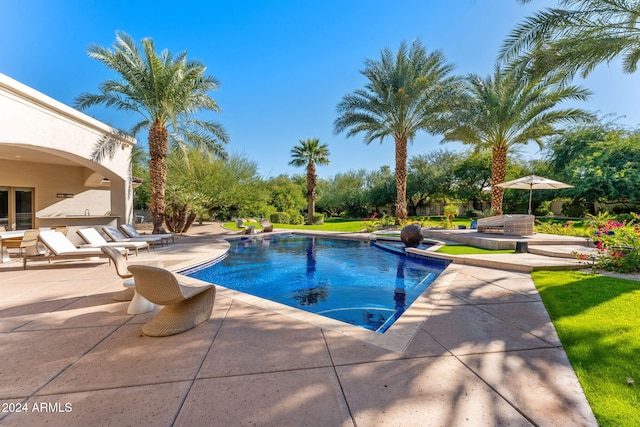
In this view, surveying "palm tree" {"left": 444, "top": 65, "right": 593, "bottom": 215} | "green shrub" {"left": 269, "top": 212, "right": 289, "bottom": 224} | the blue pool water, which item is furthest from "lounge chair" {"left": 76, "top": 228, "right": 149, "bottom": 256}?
"green shrub" {"left": 269, "top": 212, "right": 289, "bottom": 224}

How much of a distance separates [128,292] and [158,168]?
1051 centimetres

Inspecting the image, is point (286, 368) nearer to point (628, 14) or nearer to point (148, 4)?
point (628, 14)

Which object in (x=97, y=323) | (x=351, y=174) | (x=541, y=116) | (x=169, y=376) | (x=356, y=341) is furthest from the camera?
(x=351, y=174)

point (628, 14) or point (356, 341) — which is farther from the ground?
point (628, 14)

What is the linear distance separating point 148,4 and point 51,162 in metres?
8.41

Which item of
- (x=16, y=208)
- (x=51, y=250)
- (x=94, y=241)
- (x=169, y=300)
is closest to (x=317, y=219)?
(x=94, y=241)

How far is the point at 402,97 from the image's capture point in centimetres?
1605

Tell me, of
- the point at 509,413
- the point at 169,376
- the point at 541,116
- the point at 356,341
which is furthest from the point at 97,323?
the point at 541,116

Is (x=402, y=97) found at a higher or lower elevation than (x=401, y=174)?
higher

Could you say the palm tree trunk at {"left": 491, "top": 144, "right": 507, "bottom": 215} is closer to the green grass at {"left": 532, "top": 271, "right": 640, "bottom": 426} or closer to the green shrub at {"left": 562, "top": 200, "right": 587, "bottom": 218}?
the green shrub at {"left": 562, "top": 200, "right": 587, "bottom": 218}

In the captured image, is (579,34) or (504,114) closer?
(579,34)

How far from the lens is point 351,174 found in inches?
1615

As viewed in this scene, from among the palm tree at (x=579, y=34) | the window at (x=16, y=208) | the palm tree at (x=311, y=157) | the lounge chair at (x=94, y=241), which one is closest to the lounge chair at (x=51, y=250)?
the lounge chair at (x=94, y=241)

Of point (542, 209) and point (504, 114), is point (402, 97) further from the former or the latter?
point (542, 209)
